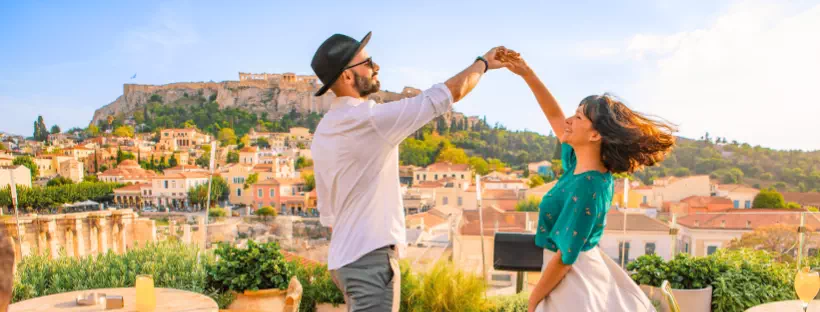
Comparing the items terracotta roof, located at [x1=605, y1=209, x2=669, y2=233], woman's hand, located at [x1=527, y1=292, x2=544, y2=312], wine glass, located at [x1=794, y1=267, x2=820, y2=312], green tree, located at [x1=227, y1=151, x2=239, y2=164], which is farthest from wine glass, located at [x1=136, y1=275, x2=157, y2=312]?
green tree, located at [x1=227, y1=151, x2=239, y2=164]

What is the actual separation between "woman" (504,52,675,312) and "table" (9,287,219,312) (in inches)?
50.1

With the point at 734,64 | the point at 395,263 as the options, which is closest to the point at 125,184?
the point at 395,263

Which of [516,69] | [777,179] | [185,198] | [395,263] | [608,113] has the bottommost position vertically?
[185,198]

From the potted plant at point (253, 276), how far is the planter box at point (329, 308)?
29 cm

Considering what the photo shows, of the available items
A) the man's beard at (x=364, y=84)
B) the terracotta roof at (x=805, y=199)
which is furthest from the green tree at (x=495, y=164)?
the man's beard at (x=364, y=84)

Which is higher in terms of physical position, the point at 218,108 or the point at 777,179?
the point at 218,108

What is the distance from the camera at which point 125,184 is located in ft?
74.5

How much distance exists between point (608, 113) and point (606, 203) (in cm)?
21

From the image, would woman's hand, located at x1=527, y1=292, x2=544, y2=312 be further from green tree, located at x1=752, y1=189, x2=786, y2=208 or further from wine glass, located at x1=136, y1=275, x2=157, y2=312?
green tree, located at x1=752, y1=189, x2=786, y2=208

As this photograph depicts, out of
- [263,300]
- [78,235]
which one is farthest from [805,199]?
[78,235]

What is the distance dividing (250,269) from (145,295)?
140 centimetres

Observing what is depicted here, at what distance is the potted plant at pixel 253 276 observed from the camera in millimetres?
3184

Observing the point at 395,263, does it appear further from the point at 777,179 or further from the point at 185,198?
the point at 185,198

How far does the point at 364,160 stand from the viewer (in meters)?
1.14
